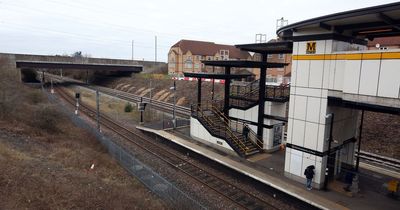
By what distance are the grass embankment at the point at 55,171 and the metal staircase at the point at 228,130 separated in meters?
7.54

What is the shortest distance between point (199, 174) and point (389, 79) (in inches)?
449

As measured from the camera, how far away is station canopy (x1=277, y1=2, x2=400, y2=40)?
11.3 m

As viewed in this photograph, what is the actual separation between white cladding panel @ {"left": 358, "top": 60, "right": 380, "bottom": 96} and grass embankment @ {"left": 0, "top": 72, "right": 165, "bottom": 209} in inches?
420

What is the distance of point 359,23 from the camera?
13.1 meters

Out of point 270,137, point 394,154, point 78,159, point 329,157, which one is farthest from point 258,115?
point 78,159

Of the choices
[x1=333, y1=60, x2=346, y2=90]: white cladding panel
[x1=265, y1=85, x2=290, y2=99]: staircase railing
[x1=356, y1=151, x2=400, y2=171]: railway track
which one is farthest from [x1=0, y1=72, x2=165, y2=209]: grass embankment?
[x1=356, y1=151, x2=400, y2=171]: railway track

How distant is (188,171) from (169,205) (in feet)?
15.7

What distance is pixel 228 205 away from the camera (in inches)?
542

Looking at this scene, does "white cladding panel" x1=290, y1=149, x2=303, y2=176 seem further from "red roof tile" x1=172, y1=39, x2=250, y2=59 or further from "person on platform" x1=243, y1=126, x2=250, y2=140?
"red roof tile" x1=172, y1=39, x2=250, y2=59

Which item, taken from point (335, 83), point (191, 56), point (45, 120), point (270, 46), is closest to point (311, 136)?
point (335, 83)

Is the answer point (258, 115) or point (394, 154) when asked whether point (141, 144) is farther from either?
point (394, 154)

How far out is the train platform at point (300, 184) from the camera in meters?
13.0

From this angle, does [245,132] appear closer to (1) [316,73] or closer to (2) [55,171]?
(1) [316,73]

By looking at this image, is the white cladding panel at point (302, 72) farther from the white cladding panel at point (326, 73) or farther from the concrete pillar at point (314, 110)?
the white cladding panel at point (326, 73)
